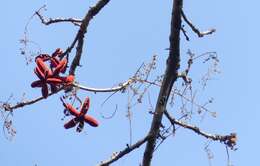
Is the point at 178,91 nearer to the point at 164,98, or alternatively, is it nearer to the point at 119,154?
the point at 164,98

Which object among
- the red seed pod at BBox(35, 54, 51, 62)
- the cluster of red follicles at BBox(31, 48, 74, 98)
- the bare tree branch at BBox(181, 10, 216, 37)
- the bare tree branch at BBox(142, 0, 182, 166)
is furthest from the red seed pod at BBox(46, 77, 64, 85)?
the bare tree branch at BBox(181, 10, 216, 37)

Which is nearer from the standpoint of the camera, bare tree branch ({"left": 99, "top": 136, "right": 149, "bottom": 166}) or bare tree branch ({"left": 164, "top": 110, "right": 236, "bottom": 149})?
bare tree branch ({"left": 99, "top": 136, "right": 149, "bottom": 166})

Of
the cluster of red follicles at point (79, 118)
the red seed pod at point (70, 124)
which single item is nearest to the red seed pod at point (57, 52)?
the cluster of red follicles at point (79, 118)

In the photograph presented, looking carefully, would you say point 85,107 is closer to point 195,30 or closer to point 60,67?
point 60,67

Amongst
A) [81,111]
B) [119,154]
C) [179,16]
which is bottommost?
[119,154]

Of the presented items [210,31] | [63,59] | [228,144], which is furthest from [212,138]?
[63,59]

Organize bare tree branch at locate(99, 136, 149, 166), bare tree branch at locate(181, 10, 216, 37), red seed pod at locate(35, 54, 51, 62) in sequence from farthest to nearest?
bare tree branch at locate(181, 10, 216, 37)
red seed pod at locate(35, 54, 51, 62)
bare tree branch at locate(99, 136, 149, 166)

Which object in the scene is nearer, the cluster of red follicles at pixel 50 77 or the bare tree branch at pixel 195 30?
the cluster of red follicles at pixel 50 77

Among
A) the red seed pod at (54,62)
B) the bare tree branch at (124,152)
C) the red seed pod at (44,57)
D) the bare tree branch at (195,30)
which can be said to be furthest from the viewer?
the bare tree branch at (195,30)

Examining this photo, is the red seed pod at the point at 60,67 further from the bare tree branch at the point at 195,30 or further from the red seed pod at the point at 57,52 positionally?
the bare tree branch at the point at 195,30

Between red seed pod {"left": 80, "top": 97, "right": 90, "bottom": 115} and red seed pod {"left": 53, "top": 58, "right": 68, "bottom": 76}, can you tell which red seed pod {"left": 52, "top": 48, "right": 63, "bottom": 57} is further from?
red seed pod {"left": 80, "top": 97, "right": 90, "bottom": 115}

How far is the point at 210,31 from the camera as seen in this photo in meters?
4.33

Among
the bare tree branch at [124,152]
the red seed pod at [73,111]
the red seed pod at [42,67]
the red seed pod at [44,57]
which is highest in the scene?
the red seed pod at [44,57]

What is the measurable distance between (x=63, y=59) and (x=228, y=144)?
1.23 metres
